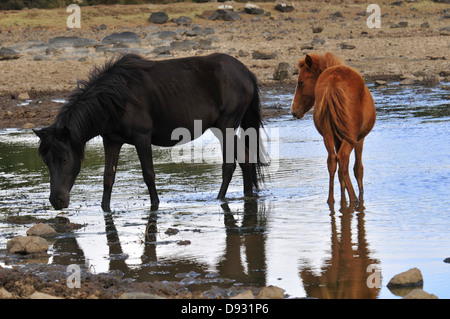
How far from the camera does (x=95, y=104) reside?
7.91 meters

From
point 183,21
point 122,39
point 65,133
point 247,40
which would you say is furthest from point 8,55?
point 65,133

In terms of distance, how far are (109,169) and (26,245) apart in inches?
80.3

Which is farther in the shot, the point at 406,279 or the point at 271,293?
the point at 406,279

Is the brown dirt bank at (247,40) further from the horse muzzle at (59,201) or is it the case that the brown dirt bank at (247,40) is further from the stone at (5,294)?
the stone at (5,294)

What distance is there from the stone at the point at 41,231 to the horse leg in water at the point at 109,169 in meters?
1.19

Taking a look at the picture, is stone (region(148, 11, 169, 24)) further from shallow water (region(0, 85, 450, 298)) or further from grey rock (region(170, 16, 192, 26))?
shallow water (region(0, 85, 450, 298))

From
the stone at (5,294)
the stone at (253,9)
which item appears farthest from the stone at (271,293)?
the stone at (253,9)

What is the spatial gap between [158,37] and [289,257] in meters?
22.2

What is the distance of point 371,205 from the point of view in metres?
7.68

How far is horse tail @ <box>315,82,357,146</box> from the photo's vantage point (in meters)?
7.46

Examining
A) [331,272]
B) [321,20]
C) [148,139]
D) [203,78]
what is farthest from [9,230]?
[321,20]

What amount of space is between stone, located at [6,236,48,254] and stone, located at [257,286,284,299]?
2.40 m

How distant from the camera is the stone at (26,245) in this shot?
6.43 meters

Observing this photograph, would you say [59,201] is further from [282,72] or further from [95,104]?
[282,72]
